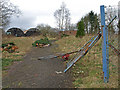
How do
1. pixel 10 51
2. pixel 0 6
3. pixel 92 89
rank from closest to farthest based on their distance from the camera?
1. pixel 92 89
2. pixel 10 51
3. pixel 0 6

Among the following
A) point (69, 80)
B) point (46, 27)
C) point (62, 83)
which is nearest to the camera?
point (62, 83)

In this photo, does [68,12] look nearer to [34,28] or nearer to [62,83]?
[34,28]

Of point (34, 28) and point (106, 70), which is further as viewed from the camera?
point (34, 28)

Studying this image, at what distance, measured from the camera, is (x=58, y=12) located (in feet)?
93.5

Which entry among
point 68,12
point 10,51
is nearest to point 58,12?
point 68,12

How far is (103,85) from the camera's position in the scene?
119 inches

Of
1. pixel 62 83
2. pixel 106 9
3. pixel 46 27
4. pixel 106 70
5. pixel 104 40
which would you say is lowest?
pixel 62 83

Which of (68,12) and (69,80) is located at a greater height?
(68,12)

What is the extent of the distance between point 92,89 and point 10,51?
410 inches

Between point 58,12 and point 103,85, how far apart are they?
1072 inches

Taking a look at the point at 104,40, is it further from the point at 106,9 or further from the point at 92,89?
the point at 92,89

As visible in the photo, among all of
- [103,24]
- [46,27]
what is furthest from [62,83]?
[46,27]

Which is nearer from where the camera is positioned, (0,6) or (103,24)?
(103,24)

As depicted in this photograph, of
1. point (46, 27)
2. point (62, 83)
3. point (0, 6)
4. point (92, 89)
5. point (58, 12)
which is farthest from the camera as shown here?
point (46, 27)
